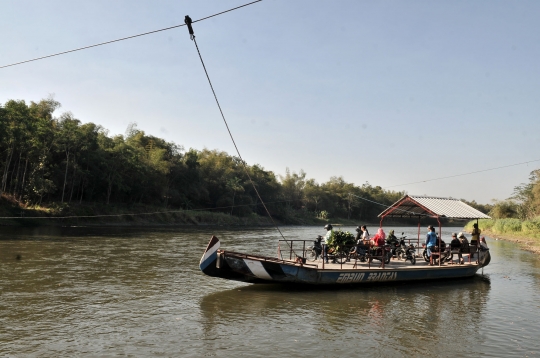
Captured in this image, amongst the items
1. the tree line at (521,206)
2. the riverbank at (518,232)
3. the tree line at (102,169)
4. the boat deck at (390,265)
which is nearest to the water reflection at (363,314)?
the boat deck at (390,265)

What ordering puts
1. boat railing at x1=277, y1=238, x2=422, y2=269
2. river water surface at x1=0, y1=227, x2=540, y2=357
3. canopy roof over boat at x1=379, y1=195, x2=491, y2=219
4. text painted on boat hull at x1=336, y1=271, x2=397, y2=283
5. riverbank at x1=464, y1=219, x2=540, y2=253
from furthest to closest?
riverbank at x1=464, y1=219, x2=540, y2=253 → canopy roof over boat at x1=379, y1=195, x2=491, y2=219 → boat railing at x1=277, y1=238, x2=422, y2=269 → text painted on boat hull at x1=336, y1=271, x2=397, y2=283 → river water surface at x1=0, y1=227, x2=540, y2=357

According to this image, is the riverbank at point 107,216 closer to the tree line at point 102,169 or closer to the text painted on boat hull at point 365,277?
the tree line at point 102,169

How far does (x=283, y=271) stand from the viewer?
45.4 feet

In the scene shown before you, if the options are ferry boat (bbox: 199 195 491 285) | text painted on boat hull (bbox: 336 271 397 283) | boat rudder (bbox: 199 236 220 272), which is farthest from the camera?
text painted on boat hull (bbox: 336 271 397 283)

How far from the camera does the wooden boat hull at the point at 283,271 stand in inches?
525

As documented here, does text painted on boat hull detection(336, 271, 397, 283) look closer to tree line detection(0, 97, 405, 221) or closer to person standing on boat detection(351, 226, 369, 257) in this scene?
person standing on boat detection(351, 226, 369, 257)

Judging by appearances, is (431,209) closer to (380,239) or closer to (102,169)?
(380,239)

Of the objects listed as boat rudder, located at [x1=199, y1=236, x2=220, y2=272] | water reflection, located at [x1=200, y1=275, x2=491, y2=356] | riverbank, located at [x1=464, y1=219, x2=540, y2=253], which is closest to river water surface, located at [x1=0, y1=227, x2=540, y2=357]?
water reflection, located at [x1=200, y1=275, x2=491, y2=356]

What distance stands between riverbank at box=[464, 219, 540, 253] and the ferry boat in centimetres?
1848

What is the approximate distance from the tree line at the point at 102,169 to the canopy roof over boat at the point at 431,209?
2146 millimetres

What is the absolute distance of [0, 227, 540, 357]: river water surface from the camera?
8852 mm

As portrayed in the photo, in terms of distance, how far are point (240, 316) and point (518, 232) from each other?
1744 inches

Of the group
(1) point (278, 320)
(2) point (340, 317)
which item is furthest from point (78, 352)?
(2) point (340, 317)

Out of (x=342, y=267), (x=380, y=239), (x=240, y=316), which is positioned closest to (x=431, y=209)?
(x=380, y=239)
